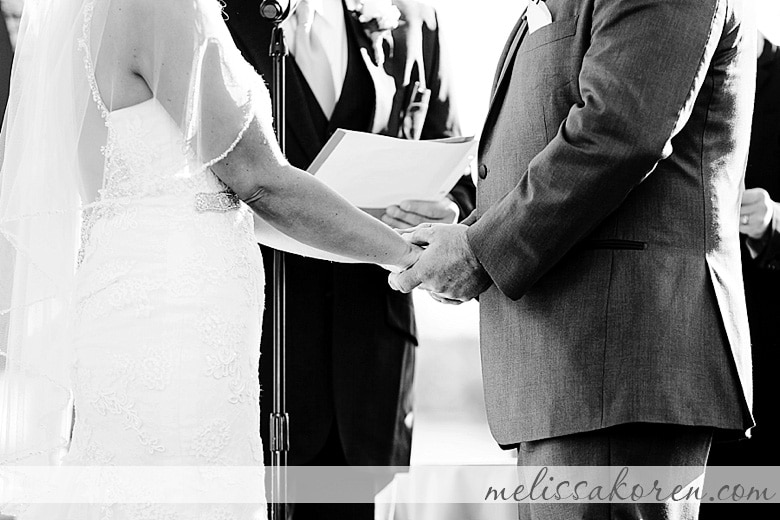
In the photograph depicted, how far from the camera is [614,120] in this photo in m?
1.63

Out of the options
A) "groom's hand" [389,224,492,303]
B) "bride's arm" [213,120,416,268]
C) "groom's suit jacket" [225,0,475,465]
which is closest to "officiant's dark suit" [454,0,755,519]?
"groom's hand" [389,224,492,303]

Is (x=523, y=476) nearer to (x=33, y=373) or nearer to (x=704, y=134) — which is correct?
(x=704, y=134)

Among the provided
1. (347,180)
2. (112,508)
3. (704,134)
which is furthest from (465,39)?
(112,508)

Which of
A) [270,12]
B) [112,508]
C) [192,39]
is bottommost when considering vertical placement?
[112,508]

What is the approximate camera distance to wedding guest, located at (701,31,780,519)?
3.09m

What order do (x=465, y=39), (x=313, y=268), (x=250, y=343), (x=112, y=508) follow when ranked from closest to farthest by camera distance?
(x=112, y=508), (x=250, y=343), (x=313, y=268), (x=465, y=39)

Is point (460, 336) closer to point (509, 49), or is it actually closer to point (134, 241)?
point (509, 49)

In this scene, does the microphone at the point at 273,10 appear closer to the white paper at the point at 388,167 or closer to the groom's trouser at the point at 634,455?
the white paper at the point at 388,167

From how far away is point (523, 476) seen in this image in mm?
1748

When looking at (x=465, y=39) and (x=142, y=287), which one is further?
(x=465, y=39)

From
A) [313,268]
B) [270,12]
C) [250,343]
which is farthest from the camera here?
[313,268]

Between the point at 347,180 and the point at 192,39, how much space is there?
796 millimetres

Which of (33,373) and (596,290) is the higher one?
(596,290)

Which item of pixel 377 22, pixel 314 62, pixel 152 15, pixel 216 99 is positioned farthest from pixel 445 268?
pixel 377 22
